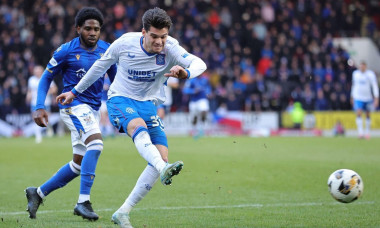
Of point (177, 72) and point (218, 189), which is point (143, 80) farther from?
point (218, 189)

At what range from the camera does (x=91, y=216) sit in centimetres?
705

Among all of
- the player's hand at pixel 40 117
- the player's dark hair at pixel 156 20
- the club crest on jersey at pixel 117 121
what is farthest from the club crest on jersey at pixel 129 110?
the player's hand at pixel 40 117

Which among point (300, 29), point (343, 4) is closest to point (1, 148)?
point (300, 29)

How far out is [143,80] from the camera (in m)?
6.83

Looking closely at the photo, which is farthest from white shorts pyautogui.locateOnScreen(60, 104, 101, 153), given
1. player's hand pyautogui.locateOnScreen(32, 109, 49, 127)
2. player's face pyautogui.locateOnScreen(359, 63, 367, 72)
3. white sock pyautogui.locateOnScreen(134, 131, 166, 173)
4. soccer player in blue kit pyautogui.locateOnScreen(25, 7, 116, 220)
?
player's face pyautogui.locateOnScreen(359, 63, 367, 72)

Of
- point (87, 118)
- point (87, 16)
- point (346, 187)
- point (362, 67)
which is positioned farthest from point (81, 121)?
point (362, 67)

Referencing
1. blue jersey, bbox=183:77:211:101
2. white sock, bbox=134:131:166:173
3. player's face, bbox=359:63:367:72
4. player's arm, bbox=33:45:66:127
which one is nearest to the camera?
white sock, bbox=134:131:166:173

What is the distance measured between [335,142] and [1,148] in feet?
32.5

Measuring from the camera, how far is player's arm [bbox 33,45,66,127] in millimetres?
7496

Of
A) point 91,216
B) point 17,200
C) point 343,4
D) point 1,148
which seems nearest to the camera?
point 91,216

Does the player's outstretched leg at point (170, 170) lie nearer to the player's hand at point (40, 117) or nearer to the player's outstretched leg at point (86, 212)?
the player's outstretched leg at point (86, 212)

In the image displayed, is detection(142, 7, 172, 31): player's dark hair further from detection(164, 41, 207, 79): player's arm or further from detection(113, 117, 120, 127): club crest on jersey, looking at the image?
detection(113, 117, 120, 127): club crest on jersey

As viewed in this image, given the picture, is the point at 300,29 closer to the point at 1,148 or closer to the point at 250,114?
the point at 250,114

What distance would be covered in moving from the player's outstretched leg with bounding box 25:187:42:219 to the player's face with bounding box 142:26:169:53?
91.0 inches
